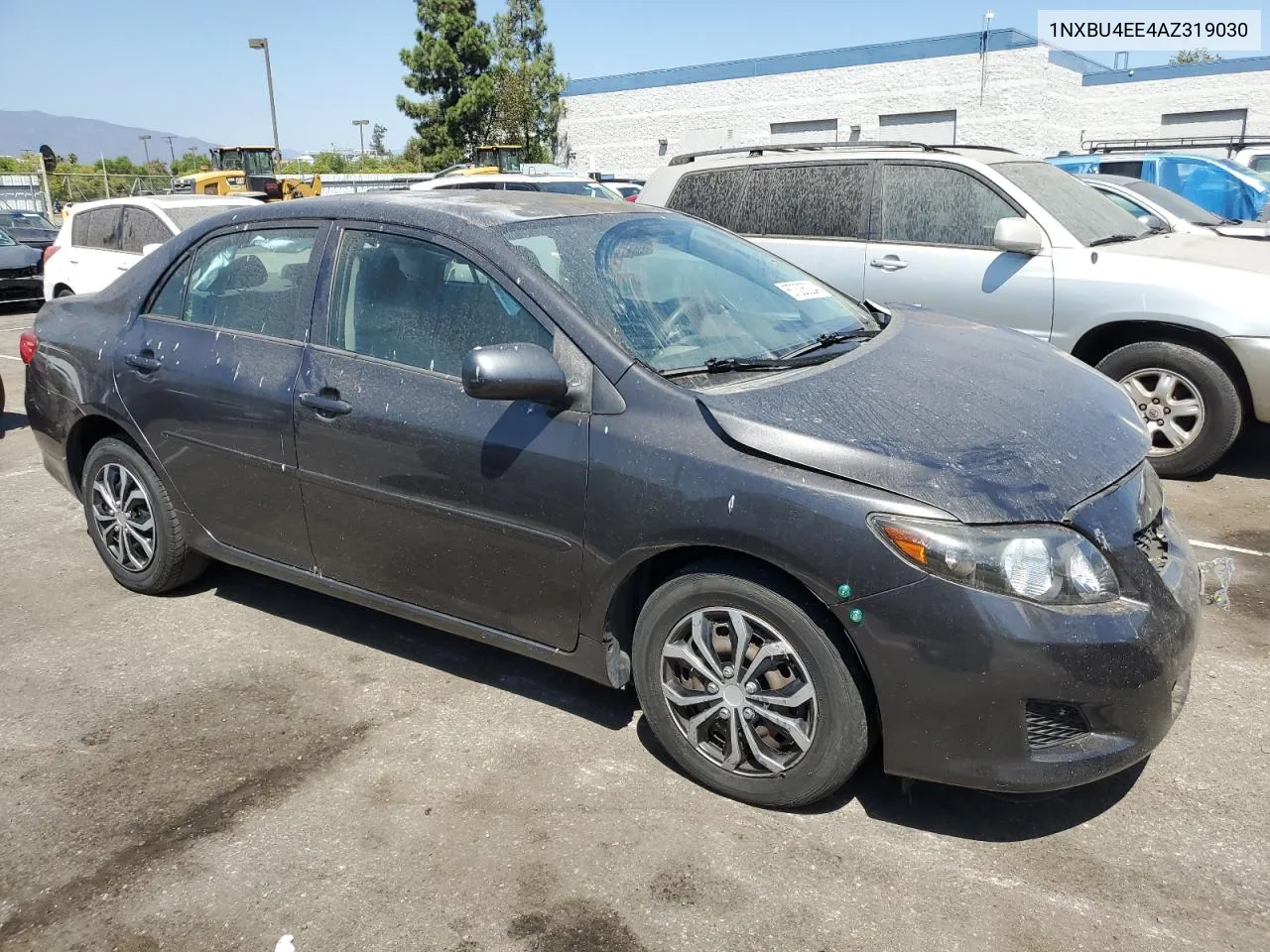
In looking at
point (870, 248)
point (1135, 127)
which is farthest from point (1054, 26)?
point (870, 248)

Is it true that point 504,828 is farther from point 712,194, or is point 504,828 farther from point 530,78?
point 530,78

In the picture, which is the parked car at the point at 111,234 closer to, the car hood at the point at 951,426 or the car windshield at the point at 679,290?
the car windshield at the point at 679,290

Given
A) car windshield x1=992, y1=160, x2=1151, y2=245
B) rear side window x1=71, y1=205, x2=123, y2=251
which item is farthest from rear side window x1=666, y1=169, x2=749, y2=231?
rear side window x1=71, y1=205, x2=123, y2=251

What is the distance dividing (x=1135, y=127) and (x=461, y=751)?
37.1 meters

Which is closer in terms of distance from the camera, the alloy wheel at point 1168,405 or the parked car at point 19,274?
the alloy wheel at point 1168,405

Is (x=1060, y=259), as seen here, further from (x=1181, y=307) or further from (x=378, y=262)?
(x=378, y=262)

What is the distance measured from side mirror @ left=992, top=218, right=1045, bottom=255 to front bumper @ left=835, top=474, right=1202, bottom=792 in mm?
3748

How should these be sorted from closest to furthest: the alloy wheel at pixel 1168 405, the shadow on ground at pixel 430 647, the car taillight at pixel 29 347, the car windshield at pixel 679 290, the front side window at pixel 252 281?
the car windshield at pixel 679 290
the shadow on ground at pixel 430 647
the front side window at pixel 252 281
the car taillight at pixel 29 347
the alloy wheel at pixel 1168 405

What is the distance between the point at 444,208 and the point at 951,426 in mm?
1869

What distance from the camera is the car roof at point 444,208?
3557 millimetres

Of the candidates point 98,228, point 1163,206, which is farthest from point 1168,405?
point 98,228

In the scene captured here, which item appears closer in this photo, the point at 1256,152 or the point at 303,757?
the point at 303,757

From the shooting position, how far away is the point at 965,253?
6.43m

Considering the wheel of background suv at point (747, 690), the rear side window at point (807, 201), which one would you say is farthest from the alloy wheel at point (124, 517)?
the rear side window at point (807, 201)
